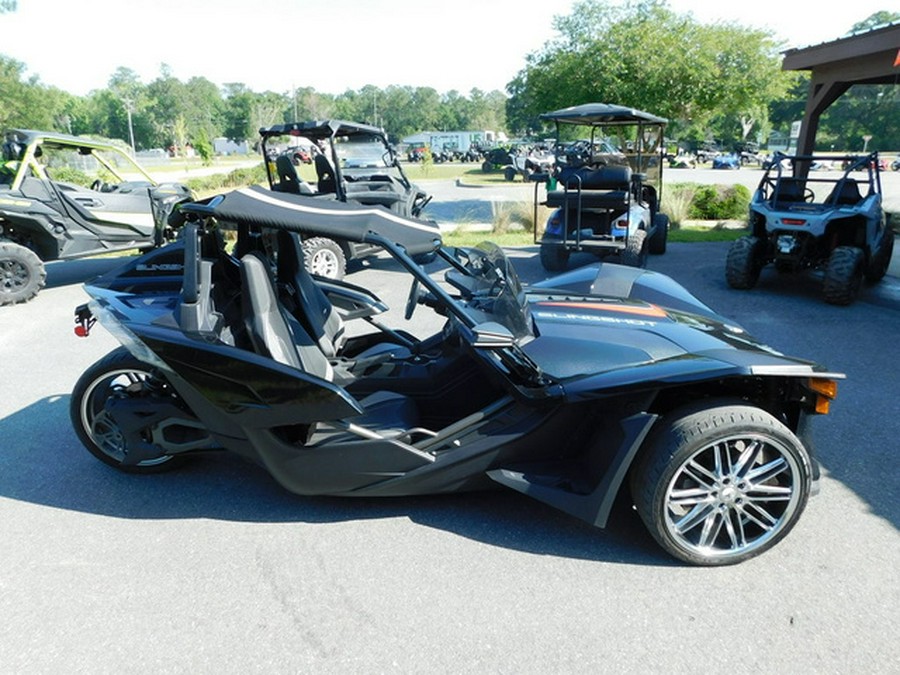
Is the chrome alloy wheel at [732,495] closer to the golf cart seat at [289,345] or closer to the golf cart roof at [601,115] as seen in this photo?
the golf cart seat at [289,345]

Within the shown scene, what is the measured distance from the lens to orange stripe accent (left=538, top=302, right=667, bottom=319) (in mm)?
3210

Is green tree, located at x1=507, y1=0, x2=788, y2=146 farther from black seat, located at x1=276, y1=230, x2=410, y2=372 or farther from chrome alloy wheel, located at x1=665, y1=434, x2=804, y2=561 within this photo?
chrome alloy wheel, located at x1=665, y1=434, x2=804, y2=561

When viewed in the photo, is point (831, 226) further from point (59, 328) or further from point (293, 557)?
point (59, 328)

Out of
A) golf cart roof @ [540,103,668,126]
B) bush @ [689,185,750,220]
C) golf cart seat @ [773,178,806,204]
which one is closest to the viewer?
golf cart seat @ [773,178,806,204]

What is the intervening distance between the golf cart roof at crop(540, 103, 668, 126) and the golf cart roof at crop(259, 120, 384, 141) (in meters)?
2.88

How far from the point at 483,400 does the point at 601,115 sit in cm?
762

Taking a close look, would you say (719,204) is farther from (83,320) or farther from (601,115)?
(83,320)

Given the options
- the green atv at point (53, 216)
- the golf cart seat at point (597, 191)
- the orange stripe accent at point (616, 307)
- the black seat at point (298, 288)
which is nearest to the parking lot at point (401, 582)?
the black seat at point (298, 288)

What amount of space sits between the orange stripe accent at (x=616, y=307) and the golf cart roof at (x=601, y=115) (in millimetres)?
6760

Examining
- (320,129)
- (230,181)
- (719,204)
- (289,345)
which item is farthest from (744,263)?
(230,181)

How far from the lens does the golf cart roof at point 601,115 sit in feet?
30.3

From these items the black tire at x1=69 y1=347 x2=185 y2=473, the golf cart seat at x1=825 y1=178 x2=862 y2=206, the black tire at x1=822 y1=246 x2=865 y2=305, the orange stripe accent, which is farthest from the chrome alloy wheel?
the golf cart seat at x1=825 y1=178 x2=862 y2=206

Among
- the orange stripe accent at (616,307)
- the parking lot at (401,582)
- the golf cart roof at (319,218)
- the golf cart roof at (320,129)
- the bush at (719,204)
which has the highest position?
the golf cart roof at (320,129)

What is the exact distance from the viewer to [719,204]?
1399 cm
